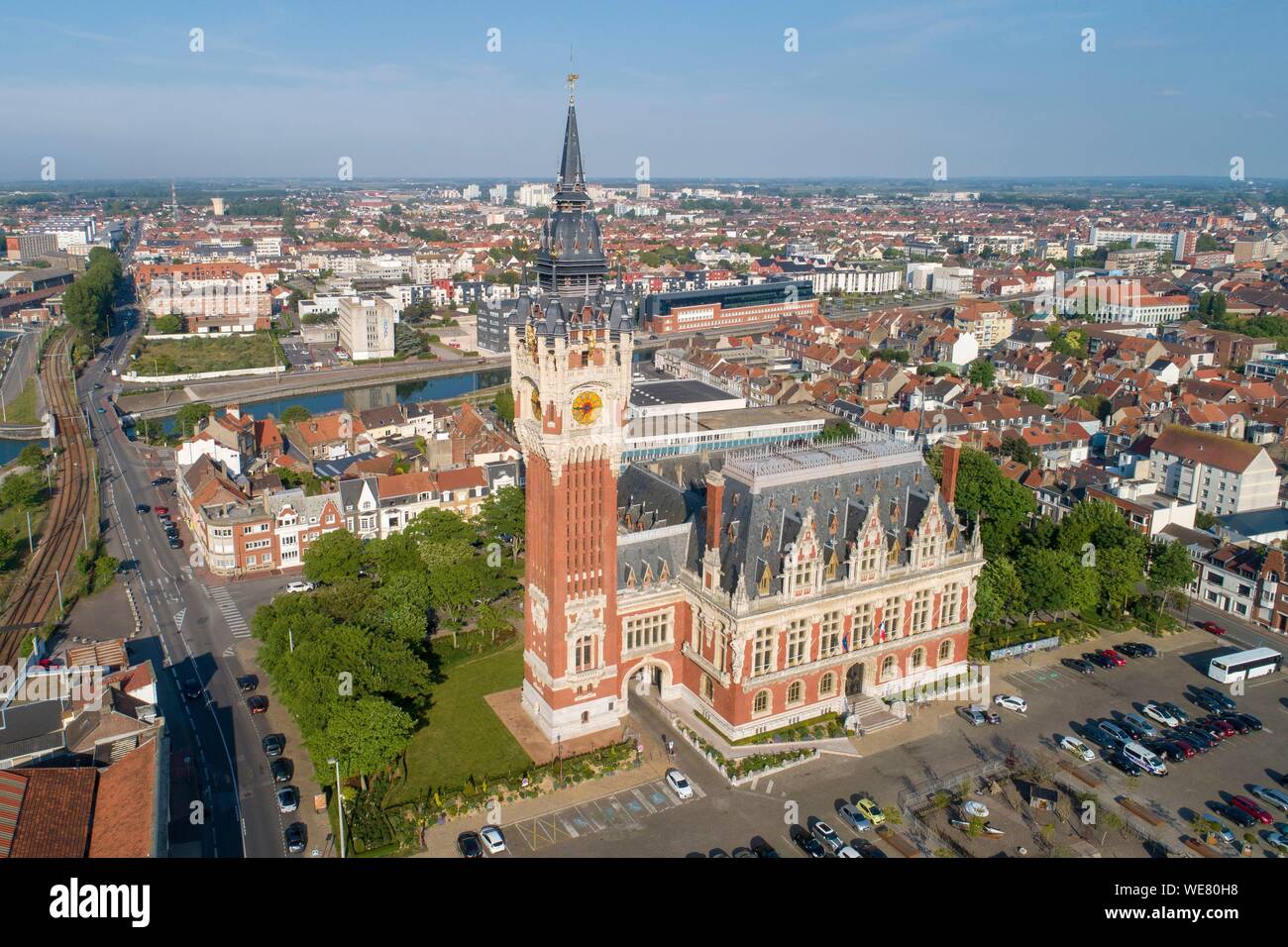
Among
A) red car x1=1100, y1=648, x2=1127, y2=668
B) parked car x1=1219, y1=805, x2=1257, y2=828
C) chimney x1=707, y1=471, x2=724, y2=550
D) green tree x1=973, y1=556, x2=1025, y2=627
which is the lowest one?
parked car x1=1219, y1=805, x2=1257, y2=828

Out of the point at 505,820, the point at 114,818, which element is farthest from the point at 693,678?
the point at 114,818

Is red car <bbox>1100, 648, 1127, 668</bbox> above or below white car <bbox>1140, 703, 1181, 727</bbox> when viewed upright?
above

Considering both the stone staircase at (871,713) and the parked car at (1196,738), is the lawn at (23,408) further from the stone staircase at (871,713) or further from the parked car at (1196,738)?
the parked car at (1196,738)

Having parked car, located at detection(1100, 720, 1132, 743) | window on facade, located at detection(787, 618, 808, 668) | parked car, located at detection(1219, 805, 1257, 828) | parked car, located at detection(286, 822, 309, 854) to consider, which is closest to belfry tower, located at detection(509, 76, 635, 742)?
window on facade, located at detection(787, 618, 808, 668)

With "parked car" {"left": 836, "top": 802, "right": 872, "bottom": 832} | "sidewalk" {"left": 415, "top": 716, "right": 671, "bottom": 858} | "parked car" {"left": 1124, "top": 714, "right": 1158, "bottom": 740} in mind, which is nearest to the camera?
"sidewalk" {"left": 415, "top": 716, "right": 671, "bottom": 858}

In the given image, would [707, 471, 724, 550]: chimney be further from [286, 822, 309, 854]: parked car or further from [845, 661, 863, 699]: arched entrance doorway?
[286, 822, 309, 854]: parked car
